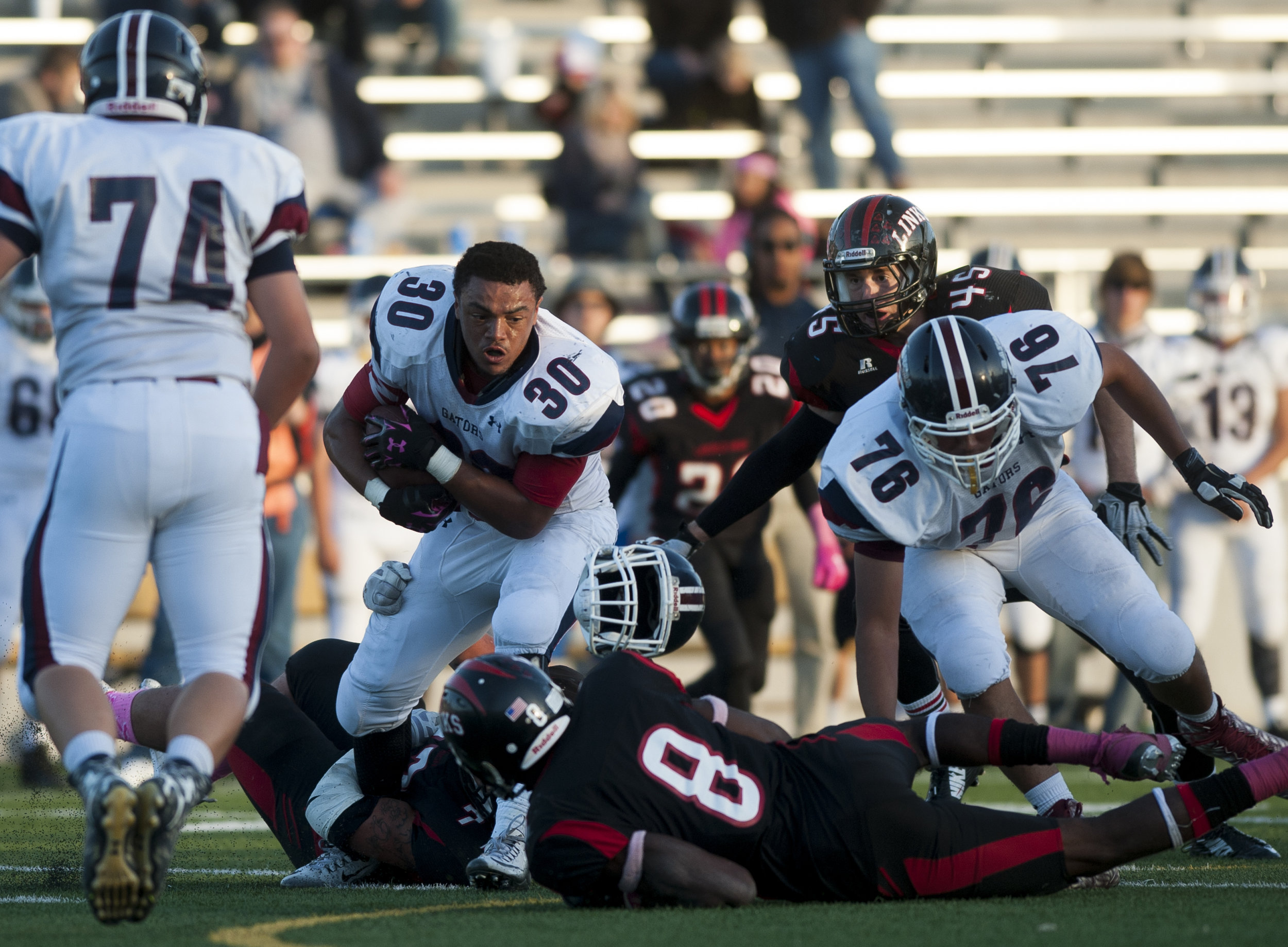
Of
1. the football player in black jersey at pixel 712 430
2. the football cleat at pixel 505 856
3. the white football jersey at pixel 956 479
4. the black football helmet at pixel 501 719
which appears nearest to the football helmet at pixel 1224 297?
the football player in black jersey at pixel 712 430

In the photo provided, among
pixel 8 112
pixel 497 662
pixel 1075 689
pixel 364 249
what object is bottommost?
pixel 1075 689

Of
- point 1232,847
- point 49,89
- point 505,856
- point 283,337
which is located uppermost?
point 49,89

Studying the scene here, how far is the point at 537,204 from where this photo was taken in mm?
11805

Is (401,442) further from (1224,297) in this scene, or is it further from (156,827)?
(1224,297)

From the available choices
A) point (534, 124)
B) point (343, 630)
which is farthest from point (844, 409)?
point (534, 124)

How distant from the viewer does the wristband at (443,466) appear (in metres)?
4.11

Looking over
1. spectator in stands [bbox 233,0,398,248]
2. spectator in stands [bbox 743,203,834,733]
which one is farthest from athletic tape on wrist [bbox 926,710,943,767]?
spectator in stands [bbox 233,0,398,248]

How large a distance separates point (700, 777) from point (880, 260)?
1.73 metres

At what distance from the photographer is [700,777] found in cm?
322

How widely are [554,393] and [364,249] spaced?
649 centimetres

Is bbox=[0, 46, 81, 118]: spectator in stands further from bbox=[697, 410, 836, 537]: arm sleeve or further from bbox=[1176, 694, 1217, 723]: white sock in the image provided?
bbox=[1176, 694, 1217, 723]: white sock

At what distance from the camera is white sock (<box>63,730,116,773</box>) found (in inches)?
116

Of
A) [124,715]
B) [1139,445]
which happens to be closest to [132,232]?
[124,715]

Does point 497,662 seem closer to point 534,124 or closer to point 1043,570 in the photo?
point 1043,570
